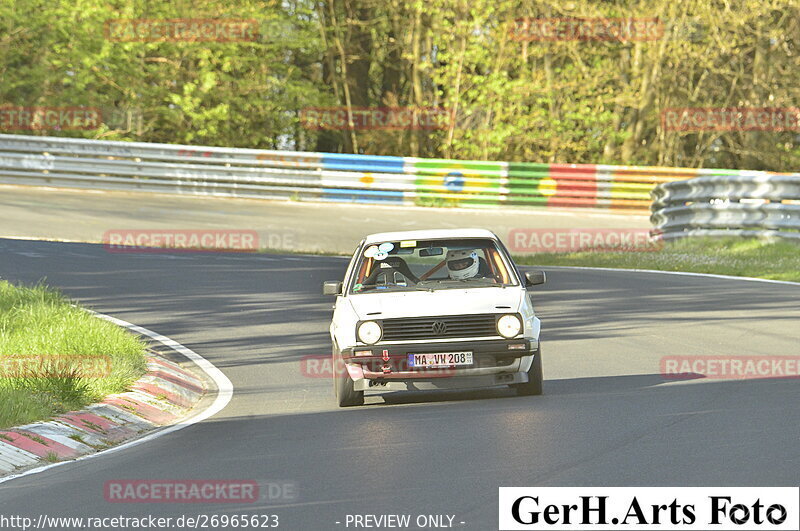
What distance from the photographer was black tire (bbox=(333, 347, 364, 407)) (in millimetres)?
11414

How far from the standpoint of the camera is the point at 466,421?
34.0ft

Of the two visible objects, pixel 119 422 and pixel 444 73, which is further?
pixel 444 73

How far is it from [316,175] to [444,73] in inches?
273

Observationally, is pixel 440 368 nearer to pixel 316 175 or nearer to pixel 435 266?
pixel 435 266

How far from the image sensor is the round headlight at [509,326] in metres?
11.3

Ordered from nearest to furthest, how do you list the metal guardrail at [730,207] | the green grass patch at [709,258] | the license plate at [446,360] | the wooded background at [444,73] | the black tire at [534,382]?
the license plate at [446,360] < the black tire at [534,382] < the green grass patch at [709,258] < the metal guardrail at [730,207] < the wooded background at [444,73]

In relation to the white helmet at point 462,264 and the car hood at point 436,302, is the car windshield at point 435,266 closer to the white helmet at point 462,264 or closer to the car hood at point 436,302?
the white helmet at point 462,264

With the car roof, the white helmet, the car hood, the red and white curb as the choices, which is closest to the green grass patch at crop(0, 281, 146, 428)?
the red and white curb

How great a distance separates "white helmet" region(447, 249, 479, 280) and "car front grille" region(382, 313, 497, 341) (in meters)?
0.97

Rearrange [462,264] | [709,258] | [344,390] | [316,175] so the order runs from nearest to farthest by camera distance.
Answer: [344,390]
[462,264]
[709,258]
[316,175]

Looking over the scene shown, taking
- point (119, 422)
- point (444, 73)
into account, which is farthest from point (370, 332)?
point (444, 73)

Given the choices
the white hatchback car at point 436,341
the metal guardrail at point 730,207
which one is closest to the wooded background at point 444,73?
the metal guardrail at point 730,207

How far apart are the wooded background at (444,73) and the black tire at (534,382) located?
91.0 feet

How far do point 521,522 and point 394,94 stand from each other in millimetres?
36021
